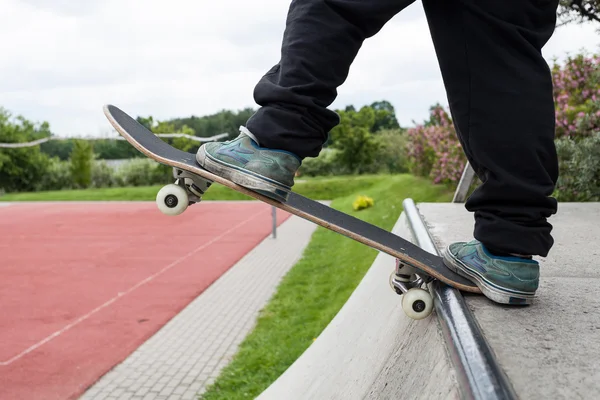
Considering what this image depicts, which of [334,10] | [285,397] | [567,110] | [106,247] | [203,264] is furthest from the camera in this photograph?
[106,247]

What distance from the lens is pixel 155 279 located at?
926cm

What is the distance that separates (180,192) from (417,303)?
0.76 metres

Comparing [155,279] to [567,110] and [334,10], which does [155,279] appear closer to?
[567,110]

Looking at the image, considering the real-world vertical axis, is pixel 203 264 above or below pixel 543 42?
below

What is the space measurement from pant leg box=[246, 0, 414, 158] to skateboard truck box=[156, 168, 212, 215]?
0.27 metres

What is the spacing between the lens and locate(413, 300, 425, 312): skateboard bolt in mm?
1594

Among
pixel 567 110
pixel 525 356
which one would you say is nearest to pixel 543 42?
pixel 525 356

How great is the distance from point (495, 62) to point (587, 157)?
455 cm

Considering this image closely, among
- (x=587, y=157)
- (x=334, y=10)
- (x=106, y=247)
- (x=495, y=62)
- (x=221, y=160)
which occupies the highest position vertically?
(x=334, y=10)

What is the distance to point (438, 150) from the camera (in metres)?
12.6

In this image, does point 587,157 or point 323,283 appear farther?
point 323,283

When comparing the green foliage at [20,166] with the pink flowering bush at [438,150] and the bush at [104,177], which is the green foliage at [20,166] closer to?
the bush at [104,177]

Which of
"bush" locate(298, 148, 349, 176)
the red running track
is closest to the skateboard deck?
the red running track

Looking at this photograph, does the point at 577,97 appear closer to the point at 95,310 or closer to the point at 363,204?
the point at 95,310
